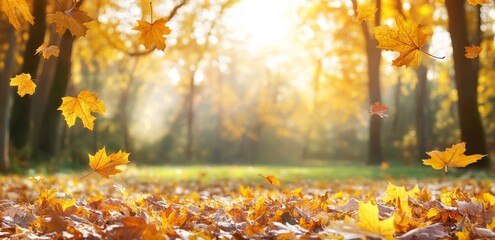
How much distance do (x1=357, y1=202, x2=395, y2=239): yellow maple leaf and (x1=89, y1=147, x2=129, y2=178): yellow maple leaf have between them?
126 centimetres

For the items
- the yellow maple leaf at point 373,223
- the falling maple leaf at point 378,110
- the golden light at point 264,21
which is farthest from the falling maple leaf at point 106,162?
the golden light at point 264,21

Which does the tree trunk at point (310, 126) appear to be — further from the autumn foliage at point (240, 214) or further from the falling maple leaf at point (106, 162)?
the falling maple leaf at point (106, 162)

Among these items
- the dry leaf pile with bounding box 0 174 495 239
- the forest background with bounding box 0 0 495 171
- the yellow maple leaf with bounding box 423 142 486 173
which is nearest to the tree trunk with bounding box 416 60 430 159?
the forest background with bounding box 0 0 495 171

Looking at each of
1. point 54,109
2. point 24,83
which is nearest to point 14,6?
point 24,83

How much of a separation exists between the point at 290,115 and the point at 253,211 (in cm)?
3462

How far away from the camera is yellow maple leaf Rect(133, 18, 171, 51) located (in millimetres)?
2715

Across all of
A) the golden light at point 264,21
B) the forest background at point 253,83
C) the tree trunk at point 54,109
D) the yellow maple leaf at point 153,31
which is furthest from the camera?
the golden light at point 264,21

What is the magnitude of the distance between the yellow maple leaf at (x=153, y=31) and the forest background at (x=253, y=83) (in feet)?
1.47

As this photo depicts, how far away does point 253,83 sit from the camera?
4047 cm

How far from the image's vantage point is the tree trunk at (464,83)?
418 inches

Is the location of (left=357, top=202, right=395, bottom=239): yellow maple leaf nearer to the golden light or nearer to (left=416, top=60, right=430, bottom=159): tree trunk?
the golden light

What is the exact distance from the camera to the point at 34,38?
1154 centimetres

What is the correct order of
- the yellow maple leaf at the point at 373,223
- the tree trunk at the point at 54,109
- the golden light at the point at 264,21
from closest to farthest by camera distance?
the yellow maple leaf at the point at 373,223 → the tree trunk at the point at 54,109 → the golden light at the point at 264,21

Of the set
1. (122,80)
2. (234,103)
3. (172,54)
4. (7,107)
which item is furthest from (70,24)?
(234,103)
